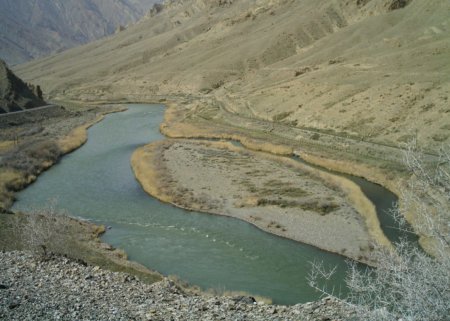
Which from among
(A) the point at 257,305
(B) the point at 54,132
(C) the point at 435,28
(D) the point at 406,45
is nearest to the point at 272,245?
(A) the point at 257,305

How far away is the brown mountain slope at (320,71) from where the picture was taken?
6294cm

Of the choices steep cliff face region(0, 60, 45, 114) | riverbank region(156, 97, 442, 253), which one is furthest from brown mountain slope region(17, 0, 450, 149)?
steep cliff face region(0, 60, 45, 114)

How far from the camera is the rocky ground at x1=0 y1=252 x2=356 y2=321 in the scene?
17.2 m

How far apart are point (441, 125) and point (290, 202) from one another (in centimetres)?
2456

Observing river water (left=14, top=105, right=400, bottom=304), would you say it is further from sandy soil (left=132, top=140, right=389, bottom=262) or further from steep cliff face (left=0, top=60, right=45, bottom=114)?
steep cliff face (left=0, top=60, right=45, bottom=114)

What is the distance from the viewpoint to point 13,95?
9381cm

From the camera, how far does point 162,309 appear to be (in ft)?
60.2

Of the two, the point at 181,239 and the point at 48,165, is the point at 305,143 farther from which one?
the point at 181,239

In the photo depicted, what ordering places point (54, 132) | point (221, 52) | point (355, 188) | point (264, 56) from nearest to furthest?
point (355, 188)
point (54, 132)
point (264, 56)
point (221, 52)

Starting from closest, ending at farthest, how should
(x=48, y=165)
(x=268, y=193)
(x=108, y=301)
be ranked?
(x=108, y=301)
(x=268, y=193)
(x=48, y=165)

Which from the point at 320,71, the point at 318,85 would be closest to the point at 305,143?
the point at 318,85

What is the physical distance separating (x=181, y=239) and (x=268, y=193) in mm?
11168

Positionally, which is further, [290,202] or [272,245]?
[290,202]

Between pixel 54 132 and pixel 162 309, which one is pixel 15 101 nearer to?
pixel 54 132
